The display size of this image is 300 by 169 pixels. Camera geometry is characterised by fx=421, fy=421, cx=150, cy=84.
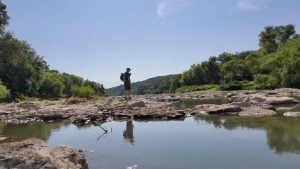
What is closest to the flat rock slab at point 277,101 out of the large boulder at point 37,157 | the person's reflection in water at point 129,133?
the person's reflection in water at point 129,133

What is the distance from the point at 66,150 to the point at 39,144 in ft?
2.52

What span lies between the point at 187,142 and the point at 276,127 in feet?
18.4

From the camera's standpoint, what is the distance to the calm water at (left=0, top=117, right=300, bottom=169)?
1270cm

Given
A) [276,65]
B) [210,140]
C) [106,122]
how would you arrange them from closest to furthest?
[210,140] → [106,122] → [276,65]

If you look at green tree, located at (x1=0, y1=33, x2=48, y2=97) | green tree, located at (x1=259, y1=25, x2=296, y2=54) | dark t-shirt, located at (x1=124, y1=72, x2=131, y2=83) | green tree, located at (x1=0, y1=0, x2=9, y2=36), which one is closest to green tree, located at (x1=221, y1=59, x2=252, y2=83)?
green tree, located at (x1=259, y1=25, x2=296, y2=54)

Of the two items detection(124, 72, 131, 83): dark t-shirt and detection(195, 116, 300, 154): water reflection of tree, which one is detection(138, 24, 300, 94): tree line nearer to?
detection(124, 72, 131, 83): dark t-shirt

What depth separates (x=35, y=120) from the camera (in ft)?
94.9

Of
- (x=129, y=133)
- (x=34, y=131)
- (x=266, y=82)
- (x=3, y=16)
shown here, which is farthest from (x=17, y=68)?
(x=129, y=133)

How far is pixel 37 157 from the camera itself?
34.3ft

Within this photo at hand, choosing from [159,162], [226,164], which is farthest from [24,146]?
[226,164]

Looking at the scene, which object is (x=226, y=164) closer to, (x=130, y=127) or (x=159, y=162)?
(x=159, y=162)

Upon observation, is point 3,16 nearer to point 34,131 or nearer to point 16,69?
point 16,69

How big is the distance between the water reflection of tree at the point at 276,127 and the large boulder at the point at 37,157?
6762mm

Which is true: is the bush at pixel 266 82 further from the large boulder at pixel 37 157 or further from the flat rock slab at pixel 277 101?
the large boulder at pixel 37 157
